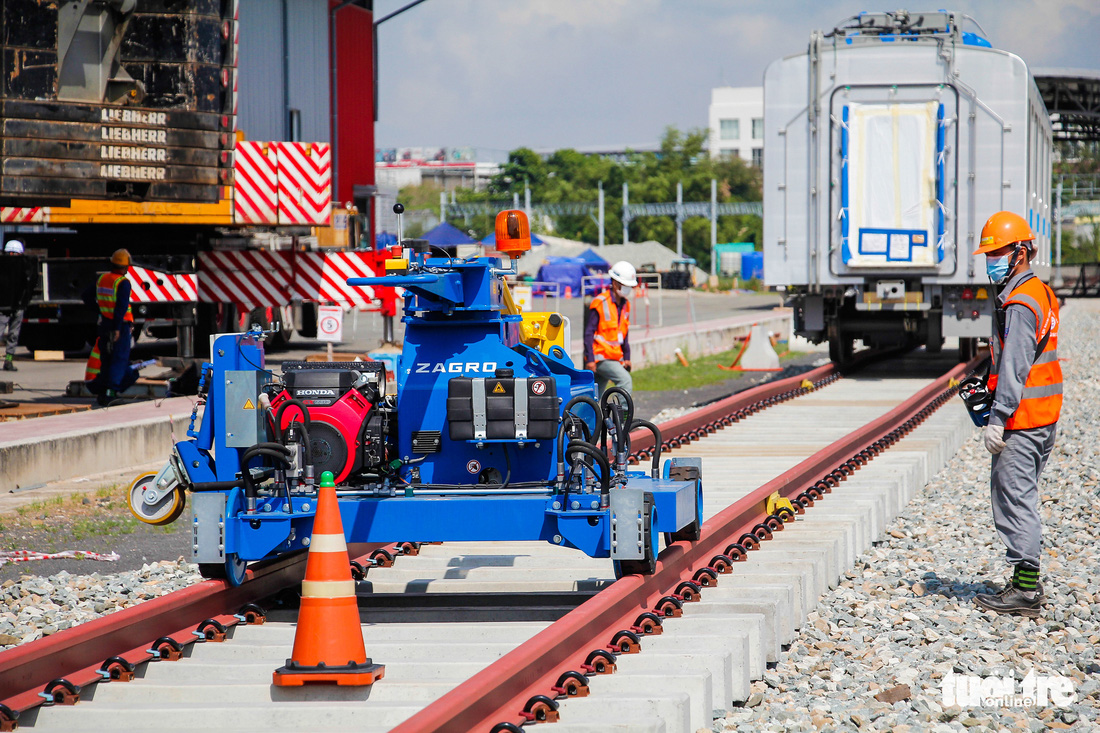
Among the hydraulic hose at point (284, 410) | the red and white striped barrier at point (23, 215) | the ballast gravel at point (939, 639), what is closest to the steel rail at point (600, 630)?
the ballast gravel at point (939, 639)

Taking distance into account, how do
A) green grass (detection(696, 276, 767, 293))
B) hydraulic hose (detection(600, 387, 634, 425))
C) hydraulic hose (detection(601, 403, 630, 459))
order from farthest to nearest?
green grass (detection(696, 276, 767, 293)) → hydraulic hose (detection(600, 387, 634, 425)) → hydraulic hose (detection(601, 403, 630, 459))

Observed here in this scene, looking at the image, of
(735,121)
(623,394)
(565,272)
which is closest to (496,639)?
(623,394)

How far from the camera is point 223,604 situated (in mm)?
5953

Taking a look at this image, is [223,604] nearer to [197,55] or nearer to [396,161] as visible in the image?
[197,55]

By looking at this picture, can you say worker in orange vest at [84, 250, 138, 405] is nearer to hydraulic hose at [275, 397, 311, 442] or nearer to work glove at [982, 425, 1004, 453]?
hydraulic hose at [275, 397, 311, 442]

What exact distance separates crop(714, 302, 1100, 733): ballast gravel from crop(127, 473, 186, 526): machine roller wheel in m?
2.96

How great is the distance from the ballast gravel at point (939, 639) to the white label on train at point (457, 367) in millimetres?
1941

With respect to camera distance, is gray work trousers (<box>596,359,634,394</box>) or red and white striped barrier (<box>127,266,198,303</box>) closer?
gray work trousers (<box>596,359,634,394</box>)

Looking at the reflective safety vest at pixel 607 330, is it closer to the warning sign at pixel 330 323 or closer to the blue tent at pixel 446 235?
the warning sign at pixel 330 323

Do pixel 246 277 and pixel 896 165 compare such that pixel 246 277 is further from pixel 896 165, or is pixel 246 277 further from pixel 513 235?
pixel 513 235

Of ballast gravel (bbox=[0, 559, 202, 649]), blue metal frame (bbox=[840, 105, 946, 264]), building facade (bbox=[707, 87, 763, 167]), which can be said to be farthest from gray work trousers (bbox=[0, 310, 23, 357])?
building facade (bbox=[707, 87, 763, 167])

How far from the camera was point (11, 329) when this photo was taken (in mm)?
18297

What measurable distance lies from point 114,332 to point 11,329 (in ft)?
17.8

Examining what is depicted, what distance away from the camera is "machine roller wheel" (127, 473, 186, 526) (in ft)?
20.4
